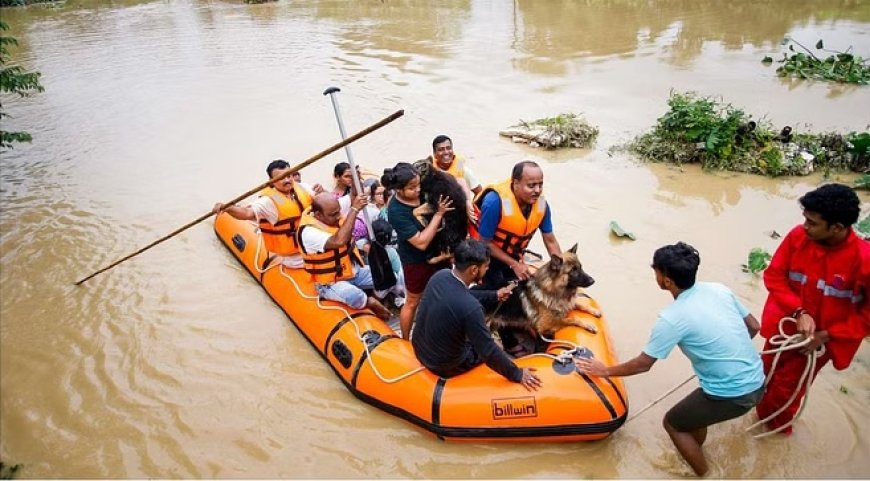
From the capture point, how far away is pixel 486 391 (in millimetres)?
3484

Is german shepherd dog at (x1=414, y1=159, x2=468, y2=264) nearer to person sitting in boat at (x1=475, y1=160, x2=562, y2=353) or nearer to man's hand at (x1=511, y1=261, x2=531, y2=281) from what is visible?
person sitting in boat at (x1=475, y1=160, x2=562, y2=353)

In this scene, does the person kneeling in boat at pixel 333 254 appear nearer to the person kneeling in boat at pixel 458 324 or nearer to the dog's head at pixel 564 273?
the person kneeling in boat at pixel 458 324

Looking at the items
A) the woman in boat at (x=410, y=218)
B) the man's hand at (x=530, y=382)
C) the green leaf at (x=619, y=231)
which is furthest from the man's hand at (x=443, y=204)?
the green leaf at (x=619, y=231)

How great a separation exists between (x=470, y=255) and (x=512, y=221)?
40.8 inches

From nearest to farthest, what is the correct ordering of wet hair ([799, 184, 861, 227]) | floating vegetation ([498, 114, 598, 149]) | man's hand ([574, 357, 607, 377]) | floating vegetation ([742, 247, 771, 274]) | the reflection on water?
wet hair ([799, 184, 861, 227]) < man's hand ([574, 357, 607, 377]) < floating vegetation ([742, 247, 771, 274]) < floating vegetation ([498, 114, 598, 149]) < the reflection on water

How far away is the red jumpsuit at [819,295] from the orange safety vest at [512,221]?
5.03ft

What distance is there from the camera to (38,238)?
6742mm

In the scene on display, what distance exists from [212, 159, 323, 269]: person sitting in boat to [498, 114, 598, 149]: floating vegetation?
461 centimetres

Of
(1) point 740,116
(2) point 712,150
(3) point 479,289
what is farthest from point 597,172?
(3) point 479,289

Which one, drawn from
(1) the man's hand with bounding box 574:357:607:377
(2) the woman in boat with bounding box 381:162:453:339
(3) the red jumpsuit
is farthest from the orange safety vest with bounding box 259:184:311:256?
(3) the red jumpsuit

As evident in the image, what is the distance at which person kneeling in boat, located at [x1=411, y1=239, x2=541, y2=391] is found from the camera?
3.14 meters

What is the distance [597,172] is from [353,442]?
5.30m

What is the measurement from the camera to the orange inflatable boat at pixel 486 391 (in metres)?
3.39

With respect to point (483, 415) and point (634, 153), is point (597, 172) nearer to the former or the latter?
point (634, 153)
